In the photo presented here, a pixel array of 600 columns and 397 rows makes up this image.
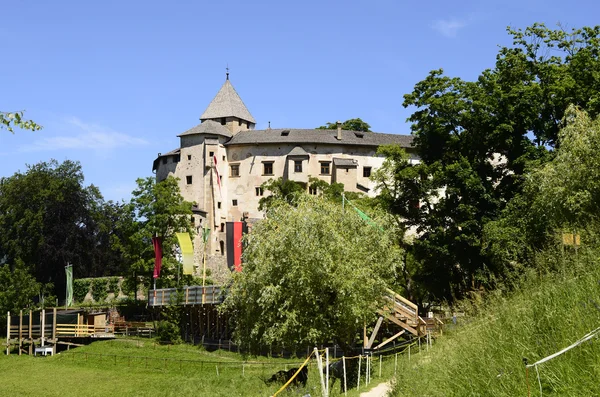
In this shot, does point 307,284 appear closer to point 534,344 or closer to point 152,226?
point 534,344

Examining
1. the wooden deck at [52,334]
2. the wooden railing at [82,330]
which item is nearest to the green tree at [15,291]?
the wooden deck at [52,334]

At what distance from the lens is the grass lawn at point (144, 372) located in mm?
25750

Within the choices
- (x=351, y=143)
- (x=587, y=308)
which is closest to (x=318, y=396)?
(x=587, y=308)

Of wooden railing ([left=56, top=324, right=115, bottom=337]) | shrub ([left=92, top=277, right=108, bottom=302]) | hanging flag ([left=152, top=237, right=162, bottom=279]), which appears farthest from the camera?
shrub ([left=92, top=277, right=108, bottom=302])

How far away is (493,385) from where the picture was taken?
1068cm

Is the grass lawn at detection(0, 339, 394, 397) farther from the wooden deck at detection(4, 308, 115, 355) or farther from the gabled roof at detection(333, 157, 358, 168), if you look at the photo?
the gabled roof at detection(333, 157, 358, 168)

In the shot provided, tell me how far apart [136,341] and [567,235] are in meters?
31.3

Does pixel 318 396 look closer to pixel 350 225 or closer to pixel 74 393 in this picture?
pixel 350 225

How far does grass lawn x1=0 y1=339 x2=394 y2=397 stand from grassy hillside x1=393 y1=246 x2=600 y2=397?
5.97 meters

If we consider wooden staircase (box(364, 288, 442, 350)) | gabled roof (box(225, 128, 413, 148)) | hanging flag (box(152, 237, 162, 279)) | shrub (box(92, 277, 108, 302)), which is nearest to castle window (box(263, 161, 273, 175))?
gabled roof (box(225, 128, 413, 148))

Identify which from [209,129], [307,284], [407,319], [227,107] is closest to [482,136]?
[407,319]

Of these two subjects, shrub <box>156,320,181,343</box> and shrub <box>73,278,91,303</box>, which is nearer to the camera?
shrub <box>156,320,181,343</box>

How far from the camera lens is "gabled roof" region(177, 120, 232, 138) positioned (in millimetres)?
86688

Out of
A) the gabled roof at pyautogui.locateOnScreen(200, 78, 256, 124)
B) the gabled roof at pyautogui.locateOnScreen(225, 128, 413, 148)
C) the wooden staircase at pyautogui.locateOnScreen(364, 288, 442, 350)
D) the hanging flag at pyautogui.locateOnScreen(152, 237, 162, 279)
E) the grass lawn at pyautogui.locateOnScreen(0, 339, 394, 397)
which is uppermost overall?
the gabled roof at pyautogui.locateOnScreen(200, 78, 256, 124)
